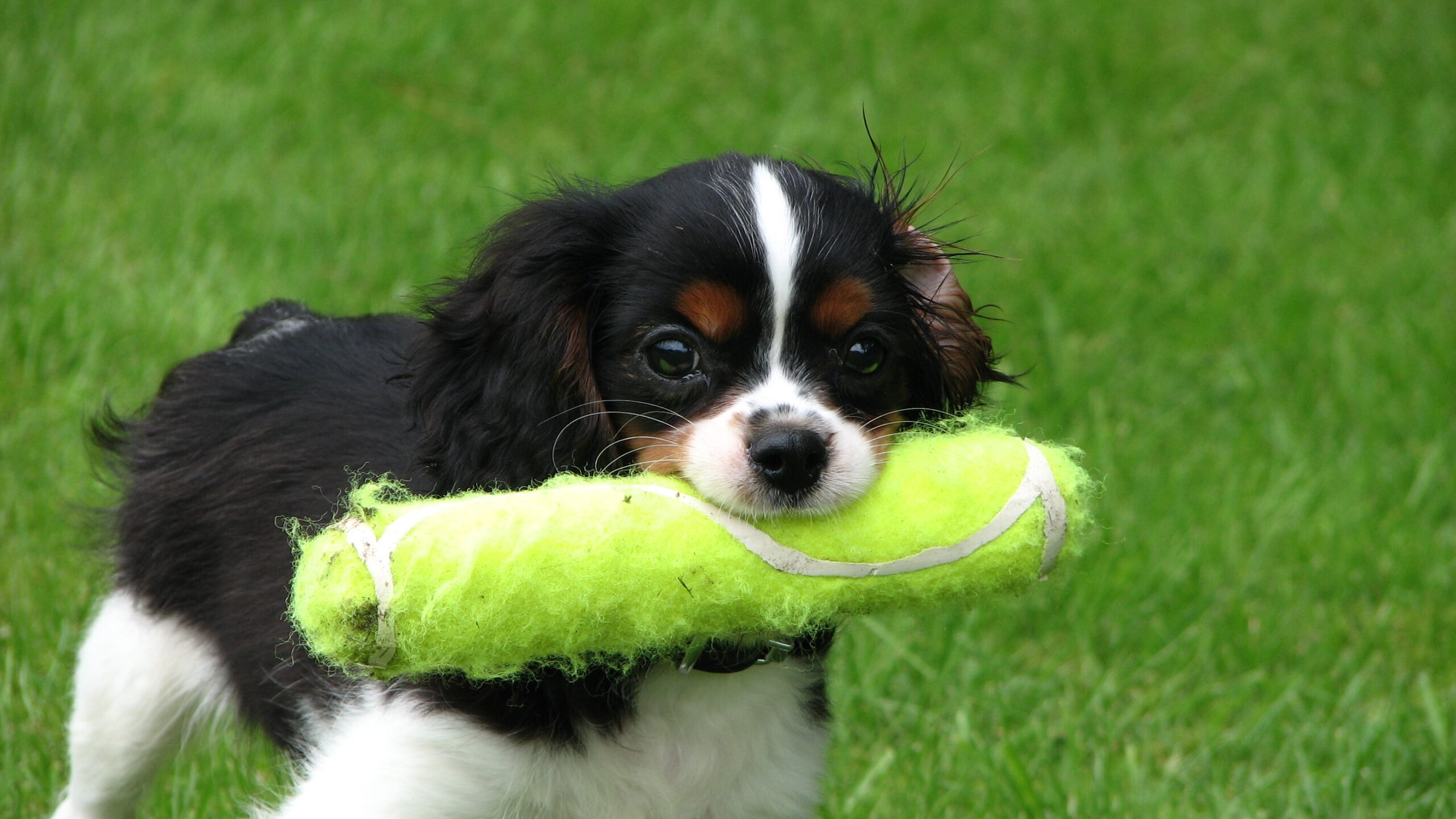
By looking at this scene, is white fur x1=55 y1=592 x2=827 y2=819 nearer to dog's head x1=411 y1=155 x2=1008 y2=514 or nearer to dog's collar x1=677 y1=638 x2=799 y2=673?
dog's collar x1=677 y1=638 x2=799 y2=673

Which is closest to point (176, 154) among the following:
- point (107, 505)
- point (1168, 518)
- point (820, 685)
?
point (107, 505)

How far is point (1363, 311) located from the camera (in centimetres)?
611

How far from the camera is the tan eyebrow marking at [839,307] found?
2.27 m

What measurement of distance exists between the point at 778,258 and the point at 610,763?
806mm

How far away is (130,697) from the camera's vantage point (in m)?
3.00

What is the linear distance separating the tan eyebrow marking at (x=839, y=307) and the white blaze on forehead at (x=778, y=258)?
5 centimetres

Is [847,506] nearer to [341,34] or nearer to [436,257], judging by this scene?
[436,257]

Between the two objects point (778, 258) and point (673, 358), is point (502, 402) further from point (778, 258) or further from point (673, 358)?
point (778, 258)

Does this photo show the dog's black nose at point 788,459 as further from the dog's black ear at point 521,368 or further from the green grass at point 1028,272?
the green grass at point 1028,272

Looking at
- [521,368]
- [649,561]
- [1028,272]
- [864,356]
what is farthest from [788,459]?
[1028,272]

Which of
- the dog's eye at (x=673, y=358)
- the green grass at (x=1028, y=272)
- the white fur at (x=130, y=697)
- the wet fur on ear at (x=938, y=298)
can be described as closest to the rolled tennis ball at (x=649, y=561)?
the dog's eye at (x=673, y=358)

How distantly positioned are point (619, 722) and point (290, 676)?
2.43 ft

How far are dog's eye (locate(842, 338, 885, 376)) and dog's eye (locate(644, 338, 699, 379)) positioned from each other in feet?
0.78

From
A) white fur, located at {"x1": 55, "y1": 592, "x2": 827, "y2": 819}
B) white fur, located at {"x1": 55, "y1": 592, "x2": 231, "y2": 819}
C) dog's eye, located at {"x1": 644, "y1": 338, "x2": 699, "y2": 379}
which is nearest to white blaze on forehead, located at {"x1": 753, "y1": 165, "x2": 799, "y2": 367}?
dog's eye, located at {"x1": 644, "y1": 338, "x2": 699, "y2": 379}
